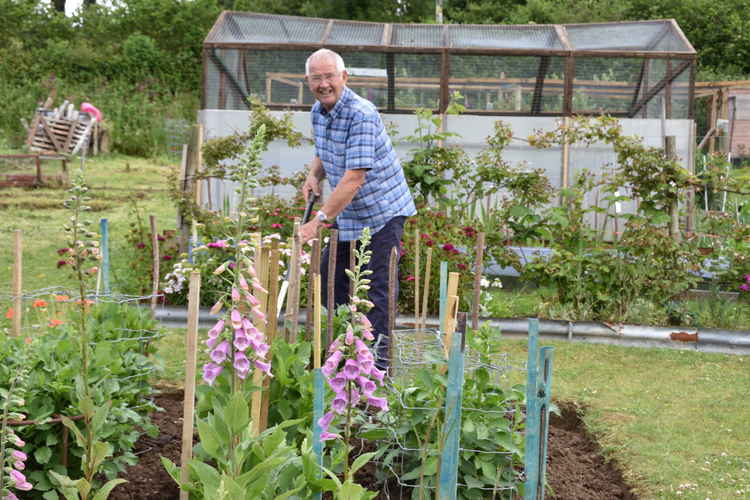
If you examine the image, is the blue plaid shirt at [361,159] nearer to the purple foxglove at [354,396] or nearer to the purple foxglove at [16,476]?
the purple foxglove at [354,396]

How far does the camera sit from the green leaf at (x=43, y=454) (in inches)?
107

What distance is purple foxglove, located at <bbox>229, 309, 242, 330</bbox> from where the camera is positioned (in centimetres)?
229

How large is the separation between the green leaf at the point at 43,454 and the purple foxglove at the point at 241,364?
81cm

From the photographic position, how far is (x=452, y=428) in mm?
2465

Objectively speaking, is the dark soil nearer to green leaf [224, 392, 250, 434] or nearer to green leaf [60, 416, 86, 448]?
green leaf [60, 416, 86, 448]

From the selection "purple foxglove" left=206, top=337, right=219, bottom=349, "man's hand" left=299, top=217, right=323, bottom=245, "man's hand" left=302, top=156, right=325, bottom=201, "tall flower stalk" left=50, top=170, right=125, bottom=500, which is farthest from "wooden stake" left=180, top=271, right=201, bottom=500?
"man's hand" left=302, top=156, right=325, bottom=201

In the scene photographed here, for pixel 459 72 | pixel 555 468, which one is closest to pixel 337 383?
pixel 555 468

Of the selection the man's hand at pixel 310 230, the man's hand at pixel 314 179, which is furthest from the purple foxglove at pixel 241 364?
the man's hand at pixel 314 179

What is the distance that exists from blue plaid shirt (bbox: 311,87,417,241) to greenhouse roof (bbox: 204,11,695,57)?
4.74m

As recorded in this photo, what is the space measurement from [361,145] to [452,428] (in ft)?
6.10

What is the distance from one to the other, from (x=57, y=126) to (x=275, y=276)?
14744 mm

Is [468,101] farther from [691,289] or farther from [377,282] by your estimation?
[377,282]

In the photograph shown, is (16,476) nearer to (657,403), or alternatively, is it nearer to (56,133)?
(657,403)

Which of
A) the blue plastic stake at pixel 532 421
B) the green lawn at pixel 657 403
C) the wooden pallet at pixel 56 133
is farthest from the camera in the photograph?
the wooden pallet at pixel 56 133
